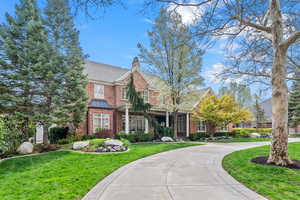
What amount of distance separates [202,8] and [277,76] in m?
3.72

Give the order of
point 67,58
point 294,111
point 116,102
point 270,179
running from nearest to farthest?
point 270,179 < point 67,58 < point 116,102 < point 294,111

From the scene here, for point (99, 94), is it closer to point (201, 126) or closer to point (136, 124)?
point (136, 124)

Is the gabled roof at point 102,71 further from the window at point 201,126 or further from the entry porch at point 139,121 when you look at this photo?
the window at point 201,126

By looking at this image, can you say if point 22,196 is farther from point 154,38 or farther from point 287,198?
point 154,38

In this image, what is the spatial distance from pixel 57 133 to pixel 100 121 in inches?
146

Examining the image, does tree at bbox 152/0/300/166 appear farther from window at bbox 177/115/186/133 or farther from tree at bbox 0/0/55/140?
window at bbox 177/115/186/133

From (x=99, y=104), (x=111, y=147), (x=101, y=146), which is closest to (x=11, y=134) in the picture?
(x=101, y=146)

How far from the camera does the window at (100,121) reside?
1662cm

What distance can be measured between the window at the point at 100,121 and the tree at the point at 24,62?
570cm

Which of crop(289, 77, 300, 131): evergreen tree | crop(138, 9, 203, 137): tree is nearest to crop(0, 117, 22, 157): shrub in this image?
crop(138, 9, 203, 137): tree

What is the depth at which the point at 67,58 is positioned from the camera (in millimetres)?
12438

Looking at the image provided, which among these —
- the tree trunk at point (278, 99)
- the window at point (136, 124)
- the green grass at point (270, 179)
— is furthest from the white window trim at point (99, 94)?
the tree trunk at point (278, 99)

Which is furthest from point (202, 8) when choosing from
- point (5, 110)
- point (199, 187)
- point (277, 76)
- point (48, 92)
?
point (5, 110)

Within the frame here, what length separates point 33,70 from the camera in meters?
10.9
